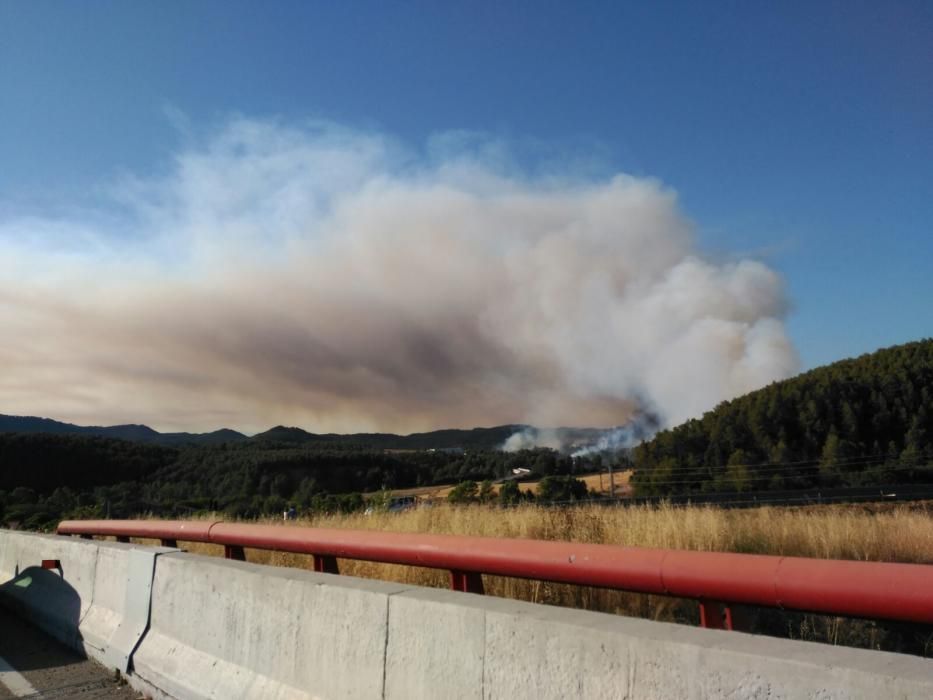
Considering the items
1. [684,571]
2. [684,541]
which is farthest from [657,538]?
[684,571]

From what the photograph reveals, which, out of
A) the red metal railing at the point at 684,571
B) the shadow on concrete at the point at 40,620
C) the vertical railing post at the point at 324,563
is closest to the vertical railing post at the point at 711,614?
the red metal railing at the point at 684,571

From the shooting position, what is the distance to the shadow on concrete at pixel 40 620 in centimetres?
802

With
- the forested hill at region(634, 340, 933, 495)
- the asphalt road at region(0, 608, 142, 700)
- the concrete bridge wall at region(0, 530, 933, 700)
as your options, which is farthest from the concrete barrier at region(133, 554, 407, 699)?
the forested hill at region(634, 340, 933, 495)

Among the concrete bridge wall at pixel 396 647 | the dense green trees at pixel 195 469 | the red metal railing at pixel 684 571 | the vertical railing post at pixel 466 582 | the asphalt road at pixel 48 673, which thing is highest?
the dense green trees at pixel 195 469

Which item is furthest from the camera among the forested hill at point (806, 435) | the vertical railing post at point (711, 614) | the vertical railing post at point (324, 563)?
the forested hill at point (806, 435)

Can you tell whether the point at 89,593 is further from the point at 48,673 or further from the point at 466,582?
the point at 466,582

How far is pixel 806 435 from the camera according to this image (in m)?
66.3

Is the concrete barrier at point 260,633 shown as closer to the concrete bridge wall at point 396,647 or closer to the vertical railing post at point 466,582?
the concrete bridge wall at point 396,647

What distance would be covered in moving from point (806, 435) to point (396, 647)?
6894 centimetres

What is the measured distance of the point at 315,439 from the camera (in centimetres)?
10606

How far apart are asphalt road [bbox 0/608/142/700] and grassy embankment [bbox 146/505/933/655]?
273 cm

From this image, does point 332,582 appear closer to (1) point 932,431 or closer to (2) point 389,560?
(2) point 389,560

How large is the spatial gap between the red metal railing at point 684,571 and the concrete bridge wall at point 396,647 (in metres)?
0.51

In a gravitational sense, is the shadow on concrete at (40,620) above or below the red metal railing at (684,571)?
below
